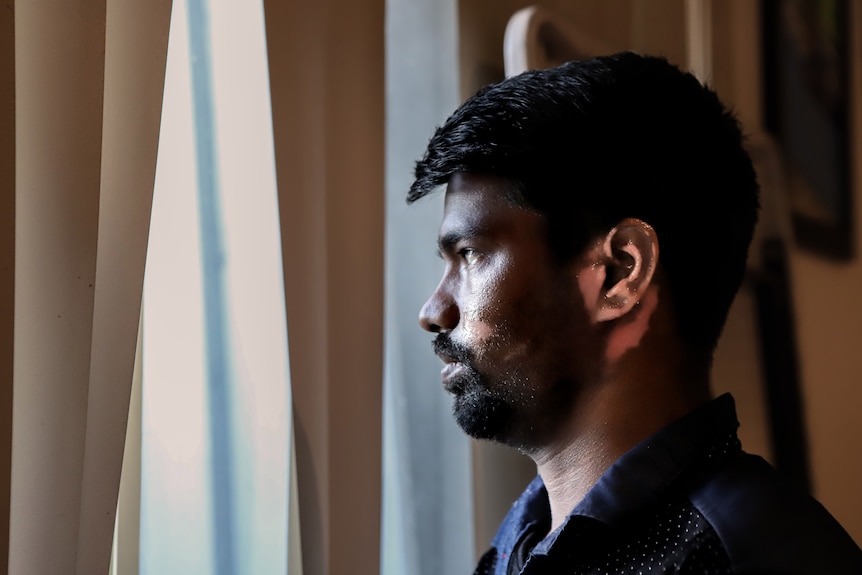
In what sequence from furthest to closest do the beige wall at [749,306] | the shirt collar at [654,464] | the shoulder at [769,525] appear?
the beige wall at [749,306]
the shirt collar at [654,464]
the shoulder at [769,525]

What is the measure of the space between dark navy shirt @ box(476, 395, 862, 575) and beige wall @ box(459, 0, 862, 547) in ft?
1.83

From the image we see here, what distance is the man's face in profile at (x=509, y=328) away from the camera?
3.46ft

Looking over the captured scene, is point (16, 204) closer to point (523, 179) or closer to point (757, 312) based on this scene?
point (523, 179)

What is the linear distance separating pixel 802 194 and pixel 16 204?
5.96 feet

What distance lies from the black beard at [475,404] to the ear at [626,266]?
0.15m

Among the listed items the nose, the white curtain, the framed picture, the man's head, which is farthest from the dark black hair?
the framed picture

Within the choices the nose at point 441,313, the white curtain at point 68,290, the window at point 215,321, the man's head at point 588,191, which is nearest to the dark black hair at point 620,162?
the man's head at point 588,191

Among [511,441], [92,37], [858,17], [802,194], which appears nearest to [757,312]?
[802,194]

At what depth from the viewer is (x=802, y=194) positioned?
217 centimetres

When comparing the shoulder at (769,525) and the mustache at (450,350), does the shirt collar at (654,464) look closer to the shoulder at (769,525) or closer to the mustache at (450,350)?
the shoulder at (769,525)

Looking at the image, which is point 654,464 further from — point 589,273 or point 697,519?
point 589,273

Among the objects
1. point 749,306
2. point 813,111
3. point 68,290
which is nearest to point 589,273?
point 68,290

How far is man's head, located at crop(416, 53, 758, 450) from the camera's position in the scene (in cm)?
106

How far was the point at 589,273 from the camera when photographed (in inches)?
41.8
